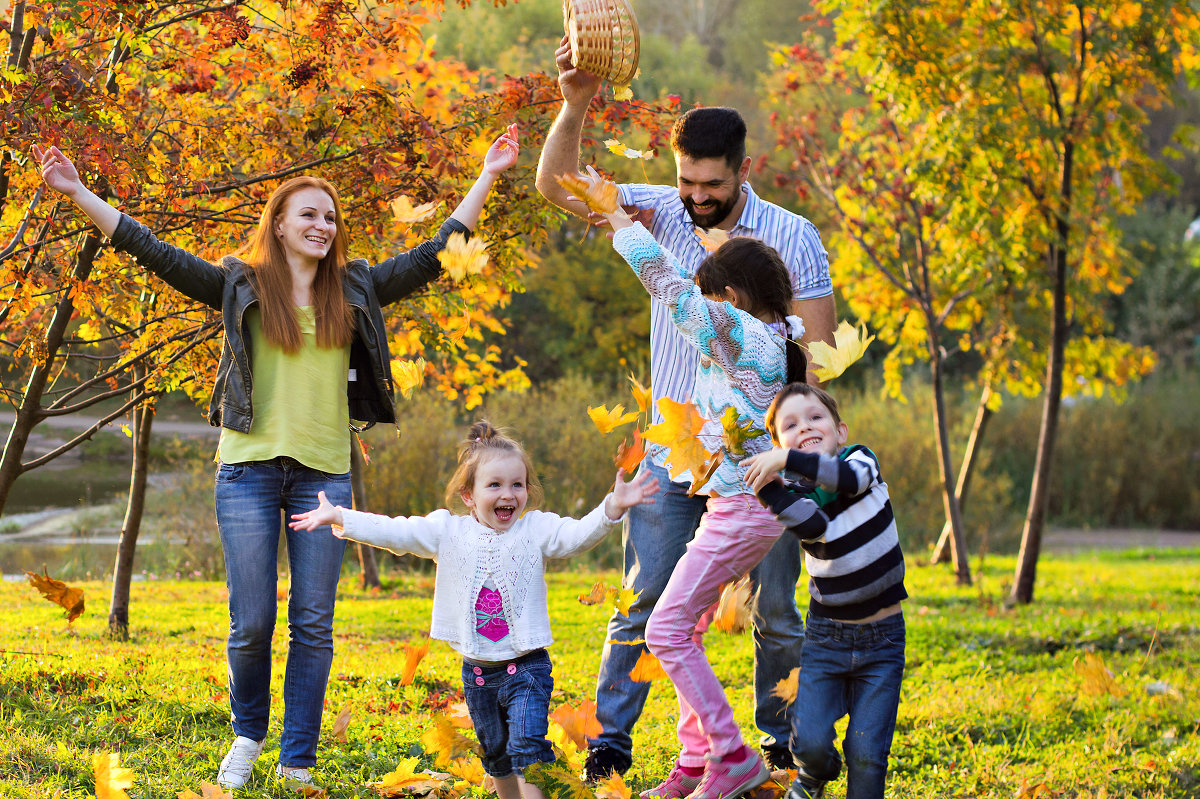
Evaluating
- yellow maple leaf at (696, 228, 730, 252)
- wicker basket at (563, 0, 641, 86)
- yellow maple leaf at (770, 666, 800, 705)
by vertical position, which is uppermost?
wicker basket at (563, 0, 641, 86)

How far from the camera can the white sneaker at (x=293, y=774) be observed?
3242 mm

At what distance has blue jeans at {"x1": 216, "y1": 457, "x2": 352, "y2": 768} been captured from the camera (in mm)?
3242

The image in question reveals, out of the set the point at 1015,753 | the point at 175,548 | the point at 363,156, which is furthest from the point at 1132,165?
the point at 175,548

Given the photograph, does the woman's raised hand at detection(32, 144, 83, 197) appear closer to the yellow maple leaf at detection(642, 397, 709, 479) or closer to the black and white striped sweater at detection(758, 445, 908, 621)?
the yellow maple leaf at detection(642, 397, 709, 479)

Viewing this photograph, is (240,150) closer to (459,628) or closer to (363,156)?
(363,156)

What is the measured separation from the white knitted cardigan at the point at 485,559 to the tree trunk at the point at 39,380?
2088 millimetres

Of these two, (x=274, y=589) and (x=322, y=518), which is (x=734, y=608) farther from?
(x=274, y=589)

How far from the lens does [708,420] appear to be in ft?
10.4

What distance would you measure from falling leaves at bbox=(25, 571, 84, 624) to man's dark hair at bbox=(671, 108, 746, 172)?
8.63 ft

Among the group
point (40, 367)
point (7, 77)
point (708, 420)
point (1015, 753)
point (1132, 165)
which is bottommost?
point (1015, 753)

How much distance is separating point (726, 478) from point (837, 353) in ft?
1.53

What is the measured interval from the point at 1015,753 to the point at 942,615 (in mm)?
3330

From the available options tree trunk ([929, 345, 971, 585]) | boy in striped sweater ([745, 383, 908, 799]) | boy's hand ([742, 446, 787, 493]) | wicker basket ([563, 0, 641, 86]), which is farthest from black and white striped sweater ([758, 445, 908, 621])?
tree trunk ([929, 345, 971, 585])

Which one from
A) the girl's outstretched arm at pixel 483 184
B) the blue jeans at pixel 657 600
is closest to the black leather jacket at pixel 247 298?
the girl's outstretched arm at pixel 483 184
